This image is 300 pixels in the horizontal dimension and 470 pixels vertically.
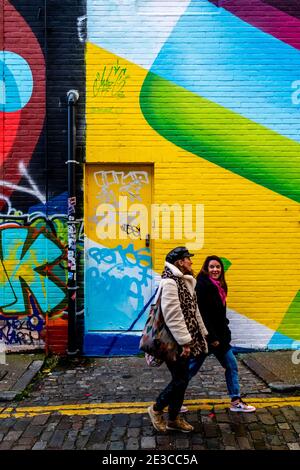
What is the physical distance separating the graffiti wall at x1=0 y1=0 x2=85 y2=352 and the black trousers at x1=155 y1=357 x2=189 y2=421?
2943 mm

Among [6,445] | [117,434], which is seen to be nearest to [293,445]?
[117,434]

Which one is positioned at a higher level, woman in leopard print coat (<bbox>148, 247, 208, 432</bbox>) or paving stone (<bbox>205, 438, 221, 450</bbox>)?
woman in leopard print coat (<bbox>148, 247, 208, 432</bbox>)

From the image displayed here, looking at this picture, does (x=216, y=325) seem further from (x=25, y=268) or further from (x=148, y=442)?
(x=25, y=268)

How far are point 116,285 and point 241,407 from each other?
2.89m

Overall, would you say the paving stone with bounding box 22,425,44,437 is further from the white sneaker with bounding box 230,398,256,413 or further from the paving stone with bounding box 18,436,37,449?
the white sneaker with bounding box 230,398,256,413

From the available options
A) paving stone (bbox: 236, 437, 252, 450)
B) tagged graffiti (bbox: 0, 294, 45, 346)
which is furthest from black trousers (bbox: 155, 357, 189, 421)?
tagged graffiti (bbox: 0, 294, 45, 346)

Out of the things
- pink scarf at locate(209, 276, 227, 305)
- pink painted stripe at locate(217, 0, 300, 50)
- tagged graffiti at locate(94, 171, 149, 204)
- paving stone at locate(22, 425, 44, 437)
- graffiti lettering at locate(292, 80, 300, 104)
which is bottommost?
paving stone at locate(22, 425, 44, 437)

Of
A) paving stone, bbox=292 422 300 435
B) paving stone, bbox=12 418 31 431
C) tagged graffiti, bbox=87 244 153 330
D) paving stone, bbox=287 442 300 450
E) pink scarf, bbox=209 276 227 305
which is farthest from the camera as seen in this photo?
tagged graffiti, bbox=87 244 153 330

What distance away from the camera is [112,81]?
22.8ft

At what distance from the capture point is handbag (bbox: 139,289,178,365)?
166 inches

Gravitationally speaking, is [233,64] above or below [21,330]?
above

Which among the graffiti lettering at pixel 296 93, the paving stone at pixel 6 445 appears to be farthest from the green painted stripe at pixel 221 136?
the paving stone at pixel 6 445

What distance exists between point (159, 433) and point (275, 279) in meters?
3.45

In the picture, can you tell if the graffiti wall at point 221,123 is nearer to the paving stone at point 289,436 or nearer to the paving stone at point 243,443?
the paving stone at point 289,436
